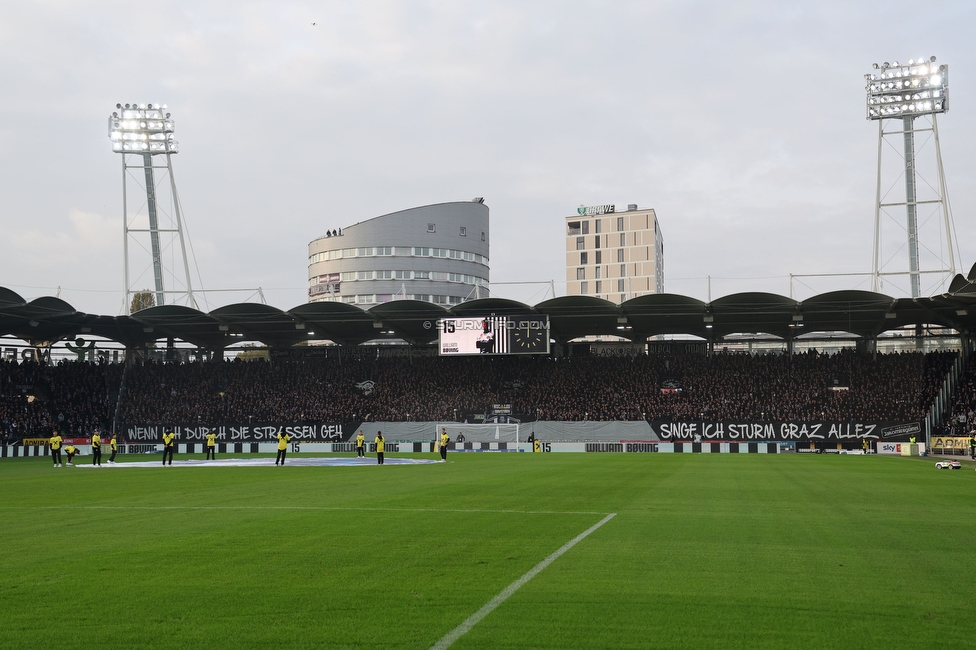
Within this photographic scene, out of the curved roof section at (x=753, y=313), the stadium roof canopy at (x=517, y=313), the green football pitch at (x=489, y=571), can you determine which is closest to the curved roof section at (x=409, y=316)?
the stadium roof canopy at (x=517, y=313)

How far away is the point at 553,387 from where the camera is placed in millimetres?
63656

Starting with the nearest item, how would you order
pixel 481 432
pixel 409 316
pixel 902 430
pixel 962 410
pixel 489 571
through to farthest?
pixel 489 571, pixel 962 410, pixel 902 430, pixel 481 432, pixel 409 316

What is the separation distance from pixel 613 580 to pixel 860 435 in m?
49.2

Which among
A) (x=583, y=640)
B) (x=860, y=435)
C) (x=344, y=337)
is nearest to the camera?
(x=583, y=640)

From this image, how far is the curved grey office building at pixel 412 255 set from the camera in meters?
116

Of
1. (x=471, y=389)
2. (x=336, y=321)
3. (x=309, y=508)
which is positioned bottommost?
(x=309, y=508)

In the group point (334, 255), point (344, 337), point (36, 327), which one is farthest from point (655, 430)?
point (334, 255)

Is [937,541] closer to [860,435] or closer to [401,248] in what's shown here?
[860,435]

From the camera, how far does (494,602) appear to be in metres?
7.99

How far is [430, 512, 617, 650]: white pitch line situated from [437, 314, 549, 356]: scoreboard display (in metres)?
45.9

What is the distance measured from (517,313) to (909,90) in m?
31.2

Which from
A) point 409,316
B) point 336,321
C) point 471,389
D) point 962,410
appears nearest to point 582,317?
point 471,389

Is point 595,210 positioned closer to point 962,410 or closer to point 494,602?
point 962,410

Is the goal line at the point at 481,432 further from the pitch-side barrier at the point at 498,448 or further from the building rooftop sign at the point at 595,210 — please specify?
the building rooftop sign at the point at 595,210
